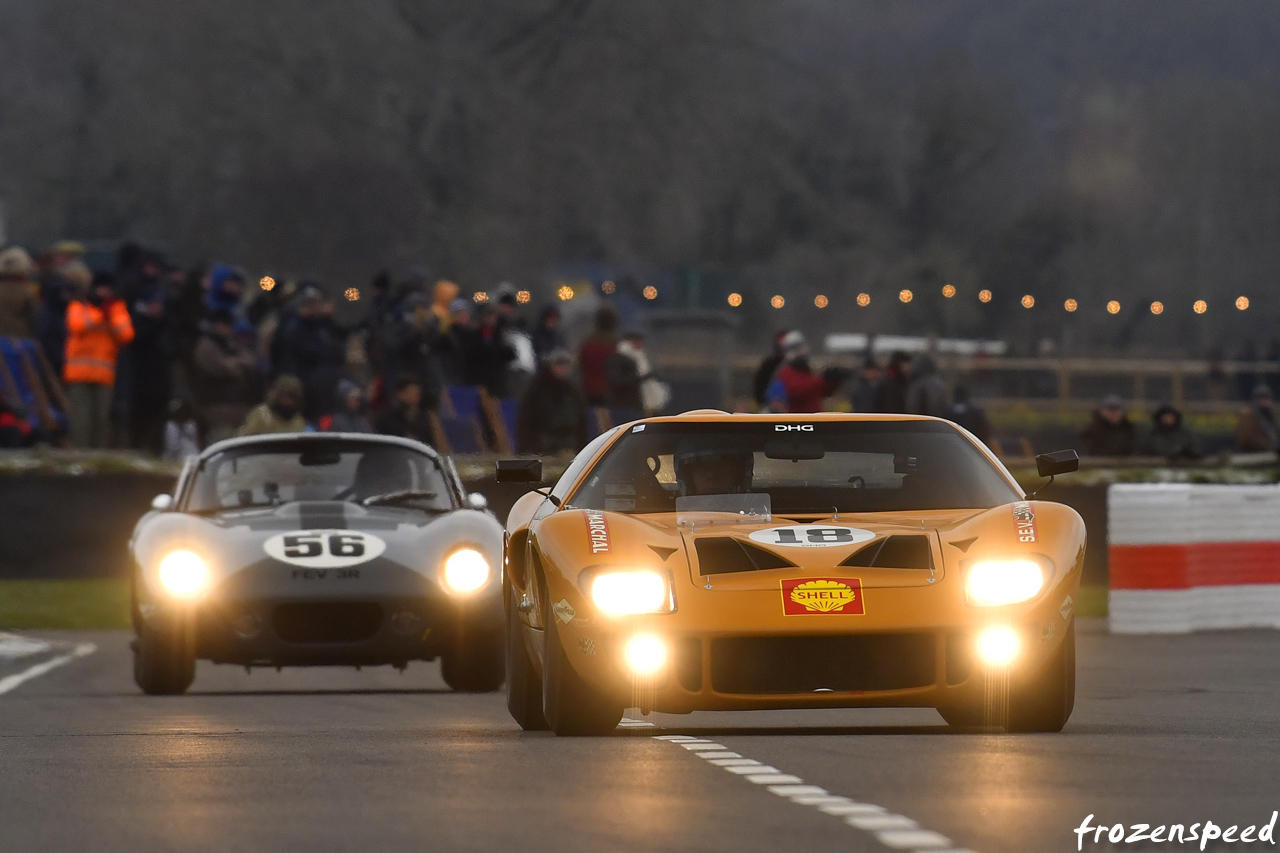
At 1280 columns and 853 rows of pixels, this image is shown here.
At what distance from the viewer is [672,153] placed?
2657 inches

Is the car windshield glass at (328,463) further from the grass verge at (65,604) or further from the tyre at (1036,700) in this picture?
the grass verge at (65,604)

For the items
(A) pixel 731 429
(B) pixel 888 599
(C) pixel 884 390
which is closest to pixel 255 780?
(B) pixel 888 599

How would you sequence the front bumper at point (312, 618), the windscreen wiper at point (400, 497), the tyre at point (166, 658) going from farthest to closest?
the windscreen wiper at point (400, 497), the tyre at point (166, 658), the front bumper at point (312, 618)

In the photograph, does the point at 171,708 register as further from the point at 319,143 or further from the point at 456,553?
the point at 319,143

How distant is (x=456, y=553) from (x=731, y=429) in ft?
10.4

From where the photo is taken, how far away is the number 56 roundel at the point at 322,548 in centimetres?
1395

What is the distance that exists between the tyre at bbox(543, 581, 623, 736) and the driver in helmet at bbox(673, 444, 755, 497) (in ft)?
3.34

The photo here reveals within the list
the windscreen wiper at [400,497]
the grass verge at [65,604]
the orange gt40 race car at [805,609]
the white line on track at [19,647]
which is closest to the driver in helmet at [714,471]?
the orange gt40 race car at [805,609]

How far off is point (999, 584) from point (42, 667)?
27.5 feet

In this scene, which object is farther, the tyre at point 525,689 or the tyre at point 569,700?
the tyre at point 525,689

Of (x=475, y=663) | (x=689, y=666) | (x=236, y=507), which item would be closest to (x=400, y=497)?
(x=236, y=507)

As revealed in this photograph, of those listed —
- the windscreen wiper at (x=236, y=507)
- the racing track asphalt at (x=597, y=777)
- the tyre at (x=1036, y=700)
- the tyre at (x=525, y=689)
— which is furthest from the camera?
the windscreen wiper at (x=236, y=507)

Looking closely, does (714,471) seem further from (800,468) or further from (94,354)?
(94,354)

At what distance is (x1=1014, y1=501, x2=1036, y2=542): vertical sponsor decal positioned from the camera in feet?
33.6
